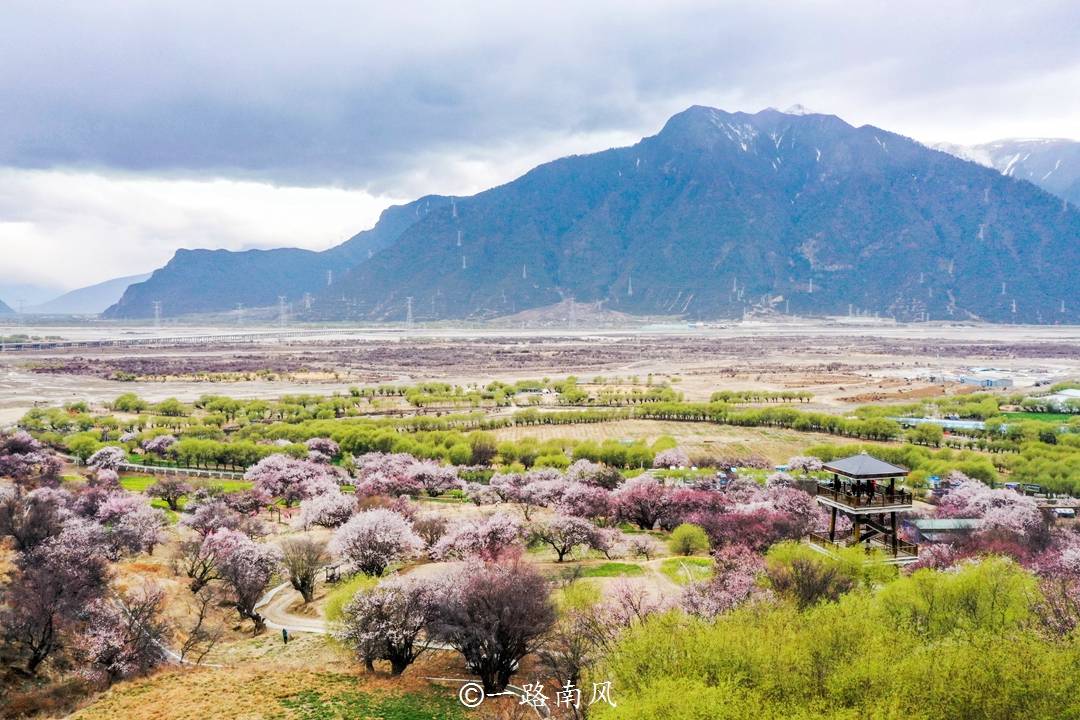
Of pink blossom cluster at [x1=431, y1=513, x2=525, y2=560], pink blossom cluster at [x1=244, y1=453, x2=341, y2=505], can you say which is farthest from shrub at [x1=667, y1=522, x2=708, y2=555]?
pink blossom cluster at [x1=244, y1=453, x2=341, y2=505]

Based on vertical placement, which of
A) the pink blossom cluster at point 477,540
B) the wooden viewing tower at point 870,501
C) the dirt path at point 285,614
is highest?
the wooden viewing tower at point 870,501

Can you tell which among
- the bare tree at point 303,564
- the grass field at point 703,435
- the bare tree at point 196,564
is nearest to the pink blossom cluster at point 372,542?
the bare tree at point 303,564

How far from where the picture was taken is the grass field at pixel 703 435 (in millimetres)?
79750

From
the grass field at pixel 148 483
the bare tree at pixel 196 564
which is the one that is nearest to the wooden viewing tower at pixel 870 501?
the bare tree at pixel 196 564

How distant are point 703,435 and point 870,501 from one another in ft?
200

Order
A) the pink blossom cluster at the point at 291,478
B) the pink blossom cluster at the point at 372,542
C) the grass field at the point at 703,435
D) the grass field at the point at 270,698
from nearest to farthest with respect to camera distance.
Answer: the grass field at the point at 270,698 < the pink blossom cluster at the point at 372,542 < the pink blossom cluster at the point at 291,478 < the grass field at the point at 703,435

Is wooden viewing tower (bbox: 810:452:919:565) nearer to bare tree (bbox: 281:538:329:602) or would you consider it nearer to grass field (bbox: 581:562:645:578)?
grass field (bbox: 581:562:645:578)

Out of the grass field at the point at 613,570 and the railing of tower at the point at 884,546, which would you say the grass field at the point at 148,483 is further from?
the railing of tower at the point at 884,546

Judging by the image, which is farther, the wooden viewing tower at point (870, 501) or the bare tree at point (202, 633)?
the bare tree at point (202, 633)

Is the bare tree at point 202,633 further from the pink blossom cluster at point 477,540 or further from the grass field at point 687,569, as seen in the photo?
the grass field at point 687,569

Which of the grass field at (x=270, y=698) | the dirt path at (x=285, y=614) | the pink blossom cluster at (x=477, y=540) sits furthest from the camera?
the pink blossom cluster at (x=477, y=540)

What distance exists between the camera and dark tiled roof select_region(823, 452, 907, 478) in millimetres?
26531

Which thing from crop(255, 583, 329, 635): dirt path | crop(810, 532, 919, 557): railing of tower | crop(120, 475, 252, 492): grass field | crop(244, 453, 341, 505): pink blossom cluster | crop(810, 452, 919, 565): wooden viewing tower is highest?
crop(810, 452, 919, 565): wooden viewing tower

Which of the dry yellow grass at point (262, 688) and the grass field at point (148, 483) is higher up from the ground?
the dry yellow grass at point (262, 688)
